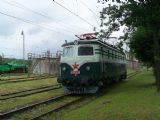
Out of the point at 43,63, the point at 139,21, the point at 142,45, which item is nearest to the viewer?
the point at 139,21

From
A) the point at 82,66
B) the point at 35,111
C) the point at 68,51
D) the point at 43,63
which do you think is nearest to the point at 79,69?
the point at 82,66

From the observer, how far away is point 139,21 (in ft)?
78.8

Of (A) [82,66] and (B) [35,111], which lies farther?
(A) [82,66]

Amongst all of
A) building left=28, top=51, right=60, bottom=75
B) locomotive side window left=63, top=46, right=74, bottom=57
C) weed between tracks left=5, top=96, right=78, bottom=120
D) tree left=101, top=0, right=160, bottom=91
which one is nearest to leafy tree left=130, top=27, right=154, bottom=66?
tree left=101, top=0, right=160, bottom=91

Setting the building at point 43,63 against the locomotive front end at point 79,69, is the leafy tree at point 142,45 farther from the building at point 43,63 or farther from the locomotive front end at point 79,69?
the building at point 43,63

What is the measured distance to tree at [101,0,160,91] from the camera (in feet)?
74.0

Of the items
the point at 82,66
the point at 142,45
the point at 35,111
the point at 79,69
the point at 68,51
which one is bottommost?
the point at 35,111

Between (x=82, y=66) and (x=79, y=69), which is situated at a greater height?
(x=82, y=66)

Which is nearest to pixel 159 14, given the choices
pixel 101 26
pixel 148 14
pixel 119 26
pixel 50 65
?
pixel 148 14

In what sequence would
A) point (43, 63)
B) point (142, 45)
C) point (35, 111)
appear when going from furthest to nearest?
point (43, 63), point (142, 45), point (35, 111)

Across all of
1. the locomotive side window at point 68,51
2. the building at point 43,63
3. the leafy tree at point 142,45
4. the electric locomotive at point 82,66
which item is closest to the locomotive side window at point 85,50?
the electric locomotive at point 82,66

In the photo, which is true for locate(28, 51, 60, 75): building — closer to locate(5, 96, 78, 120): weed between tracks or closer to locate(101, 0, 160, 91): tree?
locate(101, 0, 160, 91): tree

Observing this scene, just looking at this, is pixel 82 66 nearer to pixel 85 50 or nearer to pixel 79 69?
pixel 79 69

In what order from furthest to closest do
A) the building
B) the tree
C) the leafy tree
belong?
the building → the leafy tree → the tree
